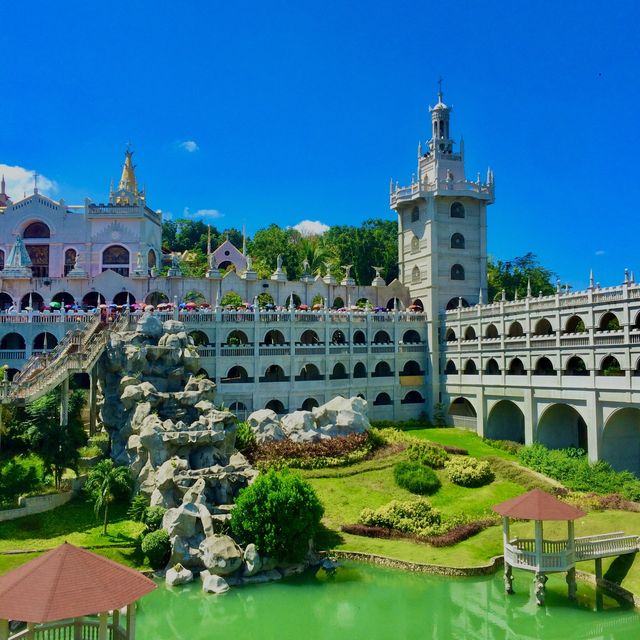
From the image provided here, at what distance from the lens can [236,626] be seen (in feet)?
72.3

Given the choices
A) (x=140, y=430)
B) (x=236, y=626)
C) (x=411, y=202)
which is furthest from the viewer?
(x=411, y=202)

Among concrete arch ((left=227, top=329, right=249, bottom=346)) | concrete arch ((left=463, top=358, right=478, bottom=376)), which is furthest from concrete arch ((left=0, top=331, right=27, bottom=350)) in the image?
concrete arch ((left=463, top=358, right=478, bottom=376))

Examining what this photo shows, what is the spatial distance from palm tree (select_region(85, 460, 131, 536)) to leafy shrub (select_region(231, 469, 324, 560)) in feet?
19.1

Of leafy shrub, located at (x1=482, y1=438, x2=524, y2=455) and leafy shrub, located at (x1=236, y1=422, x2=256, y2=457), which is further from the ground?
leafy shrub, located at (x1=236, y1=422, x2=256, y2=457)

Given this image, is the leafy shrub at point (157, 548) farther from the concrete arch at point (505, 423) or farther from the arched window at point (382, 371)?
the concrete arch at point (505, 423)

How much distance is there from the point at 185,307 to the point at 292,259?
93.4 feet

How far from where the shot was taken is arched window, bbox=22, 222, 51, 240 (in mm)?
57500

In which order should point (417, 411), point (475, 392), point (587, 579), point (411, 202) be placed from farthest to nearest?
point (411, 202) < point (417, 411) < point (475, 392) < point (587, 579)

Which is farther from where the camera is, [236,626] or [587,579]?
[587,579]

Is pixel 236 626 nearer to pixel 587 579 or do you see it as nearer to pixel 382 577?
pixel 382 577

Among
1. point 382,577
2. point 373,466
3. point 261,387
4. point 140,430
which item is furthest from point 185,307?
point 382,577

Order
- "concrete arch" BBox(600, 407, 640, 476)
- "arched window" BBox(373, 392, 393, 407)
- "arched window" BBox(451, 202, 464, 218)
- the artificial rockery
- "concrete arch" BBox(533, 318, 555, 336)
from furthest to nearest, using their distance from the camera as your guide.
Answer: "arched window" BBox(451, 202, 464, 218)
"arched window" BBox(373, 392, 393, 407)
"concrete arch" BBox(533, 318, 555, 336)
"concrete arch" BBox(600, 407, 640, 476)
the artificial rockery

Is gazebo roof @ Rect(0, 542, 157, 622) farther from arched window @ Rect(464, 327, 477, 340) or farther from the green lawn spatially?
arched window @ Rect(464, 327, 477, 340)

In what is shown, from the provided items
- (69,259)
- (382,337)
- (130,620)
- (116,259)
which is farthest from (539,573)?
(69,259)
